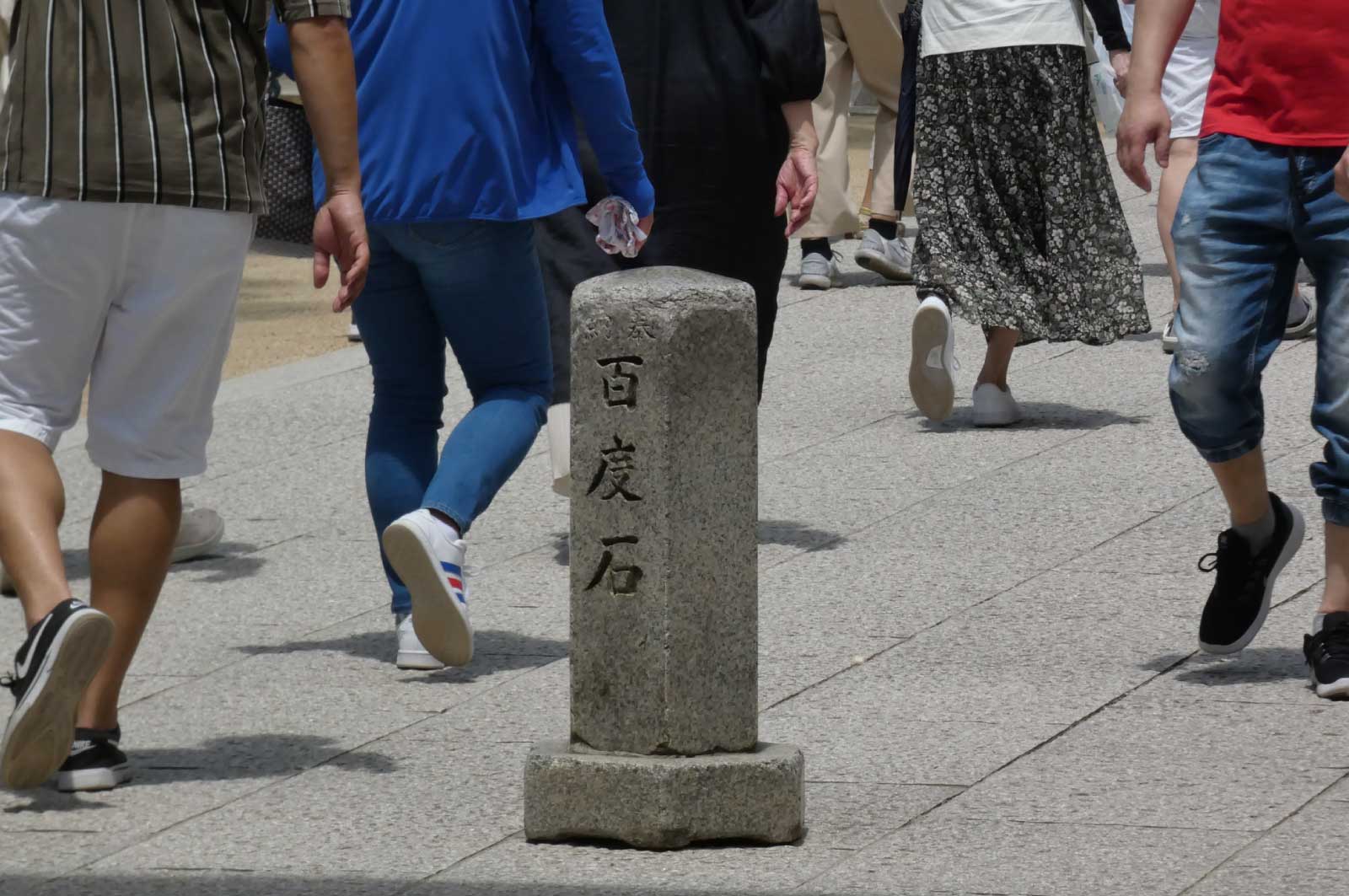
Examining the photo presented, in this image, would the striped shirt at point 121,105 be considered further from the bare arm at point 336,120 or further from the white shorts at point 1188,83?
the white shorts at point 1188,83

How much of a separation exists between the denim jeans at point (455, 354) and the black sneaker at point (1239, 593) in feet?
5.00

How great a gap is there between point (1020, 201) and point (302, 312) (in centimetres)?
477

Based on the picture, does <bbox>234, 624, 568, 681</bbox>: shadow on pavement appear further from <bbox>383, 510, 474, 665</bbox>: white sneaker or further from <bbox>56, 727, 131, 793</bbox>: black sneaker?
<bbox>56, 727, 131, 793</bbox>: black sneaker

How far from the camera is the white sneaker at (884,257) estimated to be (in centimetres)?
1070

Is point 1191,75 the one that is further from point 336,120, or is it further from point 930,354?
point 336,120

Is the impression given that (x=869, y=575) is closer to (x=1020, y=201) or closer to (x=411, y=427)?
(x=411, y=427)

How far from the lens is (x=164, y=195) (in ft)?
13.6

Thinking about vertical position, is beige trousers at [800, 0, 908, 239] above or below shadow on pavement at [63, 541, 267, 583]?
above

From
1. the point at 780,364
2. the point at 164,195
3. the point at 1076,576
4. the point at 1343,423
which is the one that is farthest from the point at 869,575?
the point at 780,364

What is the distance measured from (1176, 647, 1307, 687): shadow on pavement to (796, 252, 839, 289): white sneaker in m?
5.76

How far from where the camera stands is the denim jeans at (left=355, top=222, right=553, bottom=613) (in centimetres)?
512

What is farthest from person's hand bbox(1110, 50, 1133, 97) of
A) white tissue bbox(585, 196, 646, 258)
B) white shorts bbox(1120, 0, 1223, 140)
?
white tissue bbox(585, 196, 646, 258)

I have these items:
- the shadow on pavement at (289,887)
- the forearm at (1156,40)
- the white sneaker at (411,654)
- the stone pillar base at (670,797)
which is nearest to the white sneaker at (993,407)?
the forearm at (1156,40)

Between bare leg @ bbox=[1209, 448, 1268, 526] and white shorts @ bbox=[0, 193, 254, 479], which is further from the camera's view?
bare leg @ bbox=[1209, 448, 1268, 526]
